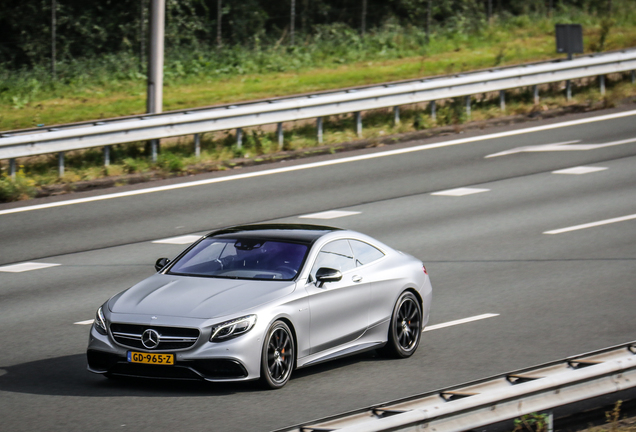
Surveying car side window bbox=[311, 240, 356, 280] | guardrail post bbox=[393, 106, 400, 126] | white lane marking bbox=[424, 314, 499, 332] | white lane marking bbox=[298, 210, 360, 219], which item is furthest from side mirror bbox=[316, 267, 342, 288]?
guardrail post bbox=[393, 106, 400, 126]

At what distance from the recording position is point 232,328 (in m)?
8.31

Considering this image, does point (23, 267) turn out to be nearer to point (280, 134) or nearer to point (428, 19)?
point (280, 134)

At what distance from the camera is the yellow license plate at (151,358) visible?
8.29 meters

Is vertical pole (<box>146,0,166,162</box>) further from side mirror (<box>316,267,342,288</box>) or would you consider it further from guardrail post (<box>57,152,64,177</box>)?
side mirror (<box>316,267,342,288</box>)

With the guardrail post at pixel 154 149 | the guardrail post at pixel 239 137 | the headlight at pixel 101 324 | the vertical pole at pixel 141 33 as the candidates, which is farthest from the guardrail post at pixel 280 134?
the headlight at pixel 101 324

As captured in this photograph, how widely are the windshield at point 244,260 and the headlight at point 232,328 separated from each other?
81 centimetres

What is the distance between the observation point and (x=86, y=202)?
1752cm

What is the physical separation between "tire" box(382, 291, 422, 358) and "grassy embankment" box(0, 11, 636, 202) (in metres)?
9.72

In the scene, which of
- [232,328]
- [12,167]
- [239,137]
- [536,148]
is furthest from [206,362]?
[536,148]

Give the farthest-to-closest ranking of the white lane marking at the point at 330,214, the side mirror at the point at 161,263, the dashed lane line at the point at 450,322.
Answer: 1. the white lane marking at the point at 330,214
2. the dashed lane line at the point at 450,322
3. the side mirror at the point at 161,263

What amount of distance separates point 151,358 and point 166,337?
202mm

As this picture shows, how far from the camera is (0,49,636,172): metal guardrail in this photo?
1889 centimetres

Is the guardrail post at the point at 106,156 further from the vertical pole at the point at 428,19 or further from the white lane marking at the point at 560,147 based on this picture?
the vertical pole at the point at 428,19

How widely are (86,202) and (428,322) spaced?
8.10 meters
